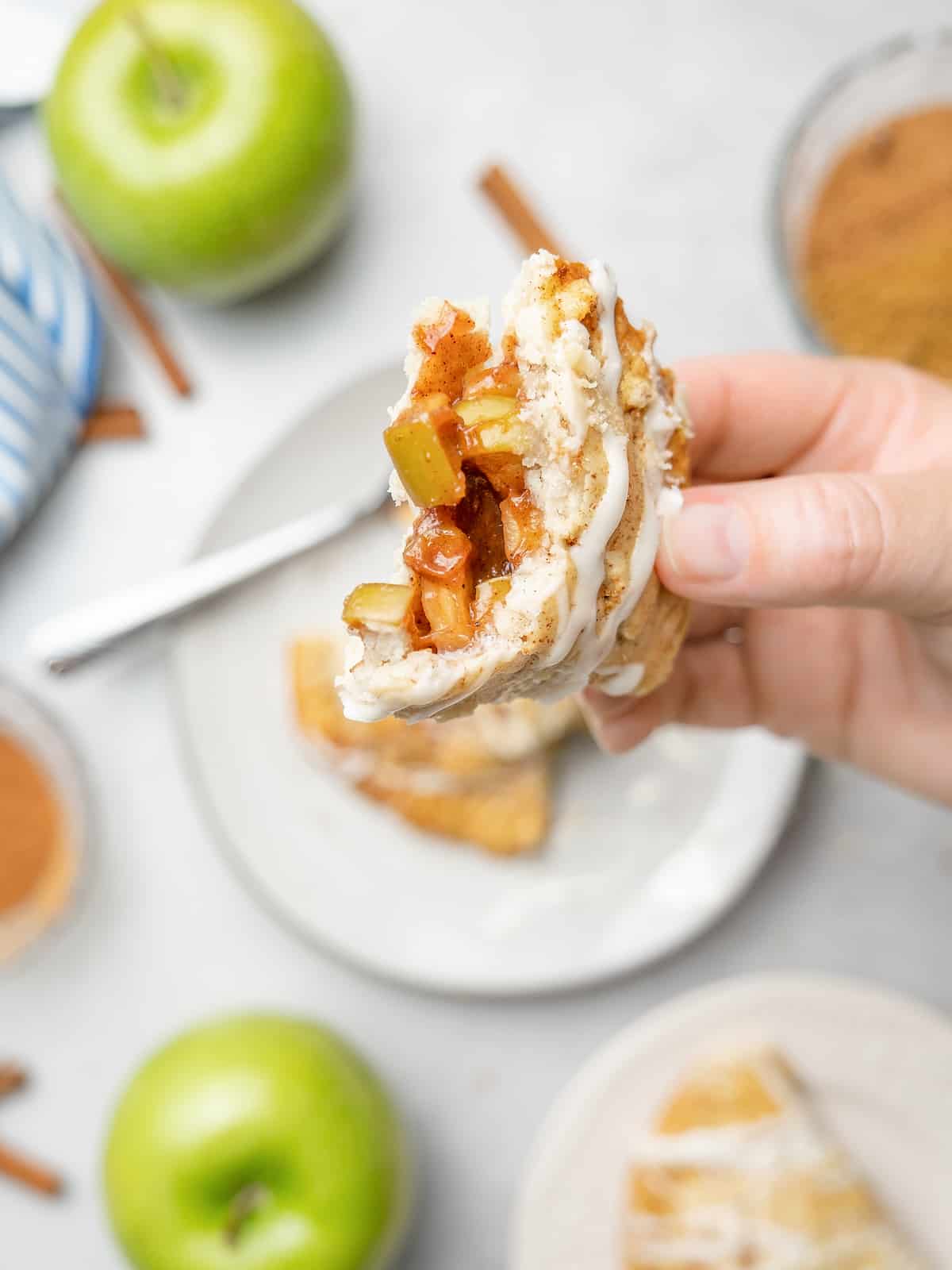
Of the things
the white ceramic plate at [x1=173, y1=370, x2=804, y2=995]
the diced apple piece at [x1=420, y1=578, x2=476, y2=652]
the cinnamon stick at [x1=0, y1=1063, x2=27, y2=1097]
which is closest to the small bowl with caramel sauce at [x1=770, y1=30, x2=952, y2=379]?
the white ceramic plate at [x1=173, y1=370, x2=804, y2=995]

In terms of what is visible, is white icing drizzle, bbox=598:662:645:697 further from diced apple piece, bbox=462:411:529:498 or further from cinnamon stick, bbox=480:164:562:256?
cinnamon stick, bbox=480:164:562:256

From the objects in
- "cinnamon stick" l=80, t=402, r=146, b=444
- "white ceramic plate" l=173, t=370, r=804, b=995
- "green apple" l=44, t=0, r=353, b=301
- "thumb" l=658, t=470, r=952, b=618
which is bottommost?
"white ceramic plate" l=173, t=370, r=804, b=995

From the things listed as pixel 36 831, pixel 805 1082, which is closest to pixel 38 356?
pixel 36 831

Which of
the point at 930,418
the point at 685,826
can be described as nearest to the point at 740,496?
the point at 930,418

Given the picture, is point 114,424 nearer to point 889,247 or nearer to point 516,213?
point 516,213

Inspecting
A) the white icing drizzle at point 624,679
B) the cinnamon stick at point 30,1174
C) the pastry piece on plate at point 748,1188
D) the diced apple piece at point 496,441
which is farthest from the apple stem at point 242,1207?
the diced apple piece at point 496,441

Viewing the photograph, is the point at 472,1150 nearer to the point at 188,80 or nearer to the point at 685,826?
the point at 685,826
